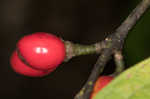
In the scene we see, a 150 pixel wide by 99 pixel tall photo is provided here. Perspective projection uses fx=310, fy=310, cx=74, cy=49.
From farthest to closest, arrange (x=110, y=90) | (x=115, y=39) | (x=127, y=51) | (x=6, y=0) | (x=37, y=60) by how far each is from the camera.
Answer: (x=6, y=0) → (x=127, y=51) → (x=37, y=60) → (x=115, y=39) → (x=110, y=90)

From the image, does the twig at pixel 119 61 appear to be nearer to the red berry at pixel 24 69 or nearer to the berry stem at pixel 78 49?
the berry stem at pixel 78 49

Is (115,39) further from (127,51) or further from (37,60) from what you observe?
(127,51)

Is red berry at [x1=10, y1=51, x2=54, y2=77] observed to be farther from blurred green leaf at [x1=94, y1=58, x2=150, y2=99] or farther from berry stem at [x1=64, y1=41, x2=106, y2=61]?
blurred green leaf at [x1=94, y1=58, x2=150, y2=99]

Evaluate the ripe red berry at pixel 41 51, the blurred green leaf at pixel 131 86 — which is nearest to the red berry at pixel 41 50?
the ripe red berry at pixel 41 51

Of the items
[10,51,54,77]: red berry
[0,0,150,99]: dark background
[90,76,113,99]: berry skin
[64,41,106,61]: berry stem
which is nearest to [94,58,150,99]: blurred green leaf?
[90,76,113,99]: berry skin

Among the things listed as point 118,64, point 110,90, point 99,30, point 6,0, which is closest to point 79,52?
point 118,64

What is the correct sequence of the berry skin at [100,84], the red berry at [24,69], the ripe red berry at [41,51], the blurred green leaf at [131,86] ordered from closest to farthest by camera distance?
the blurred green leaf at [131,86] < the berry skin at [100,84] < the ripe red berry at [41,51] < the red berry at [24,69]
